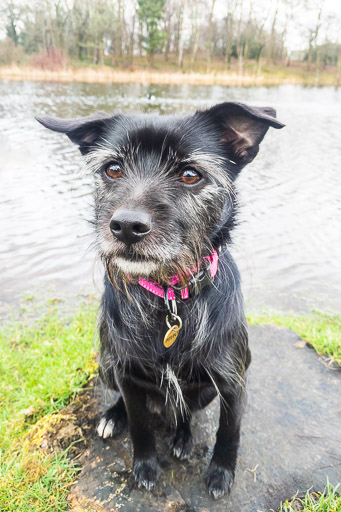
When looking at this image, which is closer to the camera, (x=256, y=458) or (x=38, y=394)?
(x=256, y=458)

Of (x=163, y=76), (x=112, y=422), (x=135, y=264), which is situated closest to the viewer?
(x=135, y=264)

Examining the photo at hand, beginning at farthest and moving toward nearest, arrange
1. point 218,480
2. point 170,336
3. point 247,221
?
point 247,221
point 218,480
point 170,336

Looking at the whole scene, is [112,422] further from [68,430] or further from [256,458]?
[256,458]

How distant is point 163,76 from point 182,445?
140 ft

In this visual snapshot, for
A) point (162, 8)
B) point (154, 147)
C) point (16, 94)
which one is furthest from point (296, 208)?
point (162, 8)

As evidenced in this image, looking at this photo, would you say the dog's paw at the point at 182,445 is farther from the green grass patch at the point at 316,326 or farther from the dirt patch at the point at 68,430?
the green grass patch at the point at 316,326

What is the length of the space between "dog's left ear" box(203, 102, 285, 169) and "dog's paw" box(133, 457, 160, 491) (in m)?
1.91

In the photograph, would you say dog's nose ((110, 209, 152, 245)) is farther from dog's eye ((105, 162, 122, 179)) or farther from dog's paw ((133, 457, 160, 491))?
dog's paw ((133, 457, 160, 491))

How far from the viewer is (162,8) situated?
48.0 metres

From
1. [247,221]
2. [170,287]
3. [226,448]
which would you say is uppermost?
[170,287]

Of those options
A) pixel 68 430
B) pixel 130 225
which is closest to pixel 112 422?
pixel 68 430

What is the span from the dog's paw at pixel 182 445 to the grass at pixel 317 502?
610 millimetres

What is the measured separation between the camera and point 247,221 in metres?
4.50

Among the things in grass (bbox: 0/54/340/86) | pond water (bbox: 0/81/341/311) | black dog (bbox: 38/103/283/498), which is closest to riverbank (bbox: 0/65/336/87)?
grass (bbox: 0/54/340/86)
